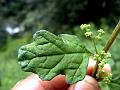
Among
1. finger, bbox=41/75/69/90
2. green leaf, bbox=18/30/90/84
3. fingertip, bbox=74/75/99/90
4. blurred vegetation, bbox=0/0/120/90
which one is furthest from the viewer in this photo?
blurred vegetation, bbox=0/0/120/90

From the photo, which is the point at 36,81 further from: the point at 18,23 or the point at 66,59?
the point at 18,23

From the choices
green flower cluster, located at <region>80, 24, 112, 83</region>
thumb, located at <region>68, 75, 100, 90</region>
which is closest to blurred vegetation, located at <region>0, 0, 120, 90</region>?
thumb, located at <region>68, 75, 100, 90</region>

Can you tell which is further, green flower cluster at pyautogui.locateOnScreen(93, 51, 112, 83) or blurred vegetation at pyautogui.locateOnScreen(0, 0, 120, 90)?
blurred vegetation at pyautogui.locateOnScreen(0, 0, 120, 90)

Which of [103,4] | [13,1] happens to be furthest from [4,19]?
[103,4]

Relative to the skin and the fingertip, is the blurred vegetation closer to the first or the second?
the skin

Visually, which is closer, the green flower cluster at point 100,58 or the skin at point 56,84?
the green flower cluster at point 100,58

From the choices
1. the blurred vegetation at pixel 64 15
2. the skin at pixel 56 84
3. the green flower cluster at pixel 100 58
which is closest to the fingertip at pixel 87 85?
the skin at pixel 56 84

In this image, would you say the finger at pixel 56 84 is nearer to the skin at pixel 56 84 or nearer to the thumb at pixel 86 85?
the skin at pixel 56 84

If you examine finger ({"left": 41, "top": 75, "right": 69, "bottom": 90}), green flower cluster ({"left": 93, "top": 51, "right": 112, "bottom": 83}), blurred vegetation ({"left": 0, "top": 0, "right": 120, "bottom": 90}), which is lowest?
green flower cluster ({"left": 93, "top": 51, "right": 112, "bottom": 83})
